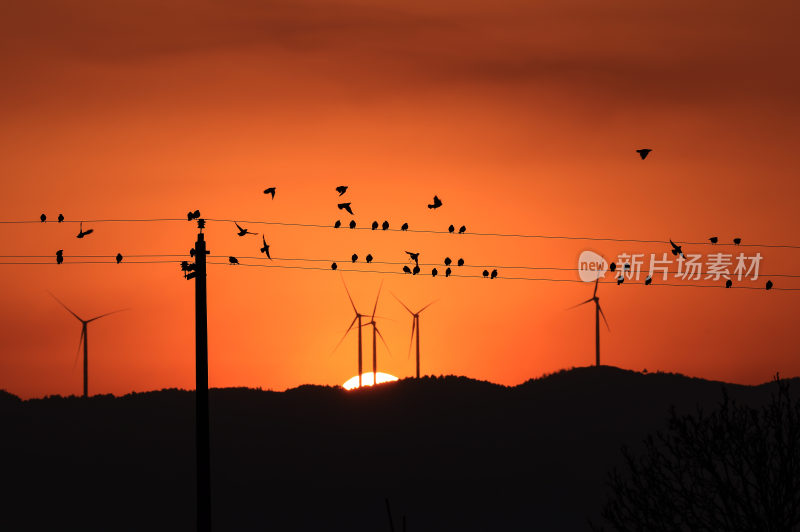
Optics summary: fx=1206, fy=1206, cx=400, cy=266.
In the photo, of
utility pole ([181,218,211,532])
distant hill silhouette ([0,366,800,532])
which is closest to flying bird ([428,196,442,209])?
utility pole ([181,218,211,532])

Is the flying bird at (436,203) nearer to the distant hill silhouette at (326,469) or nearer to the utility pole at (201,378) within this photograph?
the utility pole at (201,378)

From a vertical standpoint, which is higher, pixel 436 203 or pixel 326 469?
pixel 436 203

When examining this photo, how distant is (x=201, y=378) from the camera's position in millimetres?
35750

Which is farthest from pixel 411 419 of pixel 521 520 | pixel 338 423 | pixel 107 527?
pixel 107 527

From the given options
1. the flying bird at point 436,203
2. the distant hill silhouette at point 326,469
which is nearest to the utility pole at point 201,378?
the flying bird at point 436,203

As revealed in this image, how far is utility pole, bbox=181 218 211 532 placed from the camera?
35.5 metres

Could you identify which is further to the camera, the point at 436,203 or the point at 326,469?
the point at 326,469

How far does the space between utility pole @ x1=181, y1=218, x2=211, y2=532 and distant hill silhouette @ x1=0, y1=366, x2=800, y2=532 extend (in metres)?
111

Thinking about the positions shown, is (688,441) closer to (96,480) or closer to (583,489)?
(583,489)

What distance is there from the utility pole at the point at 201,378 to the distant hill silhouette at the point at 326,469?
363 ft

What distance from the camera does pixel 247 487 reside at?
16288 centimetres

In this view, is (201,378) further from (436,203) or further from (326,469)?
(326,469)

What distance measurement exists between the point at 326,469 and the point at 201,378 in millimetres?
140125

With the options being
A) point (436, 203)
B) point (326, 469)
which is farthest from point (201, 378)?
point (326, 469)
